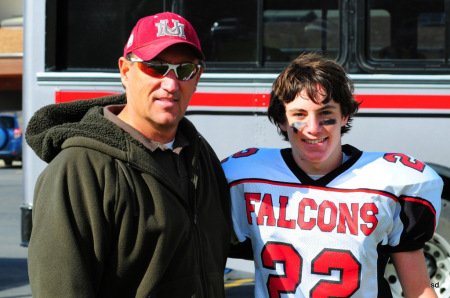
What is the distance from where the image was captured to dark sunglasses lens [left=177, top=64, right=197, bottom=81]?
7.81 feet

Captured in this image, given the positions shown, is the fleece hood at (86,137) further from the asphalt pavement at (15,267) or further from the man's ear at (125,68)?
the asphalt pavement at (15,267)

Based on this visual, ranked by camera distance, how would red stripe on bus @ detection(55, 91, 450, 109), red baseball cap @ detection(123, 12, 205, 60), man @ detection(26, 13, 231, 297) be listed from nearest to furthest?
1. man @ detection(26, 13, 231, 297)
2. red baseball cap @ detection(123, 12, 205, 60)
3. red stripe on bus @ detection(55, 91, 450, 109)

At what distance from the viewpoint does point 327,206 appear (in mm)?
2527

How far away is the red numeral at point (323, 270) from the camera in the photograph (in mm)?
2469

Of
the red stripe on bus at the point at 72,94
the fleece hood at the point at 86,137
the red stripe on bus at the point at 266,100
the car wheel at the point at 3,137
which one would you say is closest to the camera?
the fleece hood at the point at 86,137

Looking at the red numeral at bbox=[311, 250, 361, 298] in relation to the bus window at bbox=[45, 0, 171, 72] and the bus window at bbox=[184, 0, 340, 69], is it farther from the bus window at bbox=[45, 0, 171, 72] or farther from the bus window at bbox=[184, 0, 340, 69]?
the bus window at bbox=[45, 0, 171, 72]

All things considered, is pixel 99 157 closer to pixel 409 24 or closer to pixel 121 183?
pixel 121 183

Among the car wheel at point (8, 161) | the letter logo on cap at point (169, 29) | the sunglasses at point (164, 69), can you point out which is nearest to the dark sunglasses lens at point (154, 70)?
the sunglasses at point (164, 69)

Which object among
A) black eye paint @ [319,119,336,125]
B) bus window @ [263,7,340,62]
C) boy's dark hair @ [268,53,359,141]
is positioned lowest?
black eye paint @ [319,119,336,125]

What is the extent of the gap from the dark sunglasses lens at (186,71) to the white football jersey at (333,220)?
481 millimetres

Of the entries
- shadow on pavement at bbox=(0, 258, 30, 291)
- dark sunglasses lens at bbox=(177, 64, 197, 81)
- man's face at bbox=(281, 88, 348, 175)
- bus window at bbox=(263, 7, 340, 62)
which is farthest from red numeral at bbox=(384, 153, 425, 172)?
shadow on pavement at bbox=(0, 258, 30, 291)

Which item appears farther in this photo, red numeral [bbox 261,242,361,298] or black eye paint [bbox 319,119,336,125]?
black eye paint [bbox 319,119,336,125]

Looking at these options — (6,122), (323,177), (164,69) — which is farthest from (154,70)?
(6,122)

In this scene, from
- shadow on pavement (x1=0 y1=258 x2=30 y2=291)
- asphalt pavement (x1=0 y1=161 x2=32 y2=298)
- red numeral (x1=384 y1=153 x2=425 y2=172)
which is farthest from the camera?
shadow on pavement (x1=0 y1=258 x2=30 y2=291)
